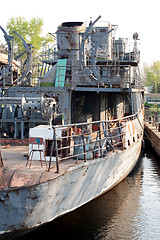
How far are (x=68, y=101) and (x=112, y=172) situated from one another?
14.2 feet

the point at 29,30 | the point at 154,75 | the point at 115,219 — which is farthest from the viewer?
the point at 154,75

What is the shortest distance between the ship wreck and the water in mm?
743

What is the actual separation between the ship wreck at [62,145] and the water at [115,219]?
29.2 inches

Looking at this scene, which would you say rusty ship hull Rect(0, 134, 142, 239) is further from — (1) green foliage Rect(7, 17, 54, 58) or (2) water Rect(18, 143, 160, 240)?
(1) green foliage Rect(7, 17, 54, 58)

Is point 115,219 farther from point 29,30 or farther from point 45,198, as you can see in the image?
point 29,30

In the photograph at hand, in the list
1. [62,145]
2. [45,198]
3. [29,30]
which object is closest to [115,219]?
[62,145]

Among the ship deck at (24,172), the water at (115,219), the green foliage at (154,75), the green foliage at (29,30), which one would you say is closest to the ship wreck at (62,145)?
the ship deck at (24,172)

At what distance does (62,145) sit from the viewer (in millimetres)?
10172

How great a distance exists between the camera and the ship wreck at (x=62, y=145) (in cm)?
787

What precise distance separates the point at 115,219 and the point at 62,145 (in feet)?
9.38

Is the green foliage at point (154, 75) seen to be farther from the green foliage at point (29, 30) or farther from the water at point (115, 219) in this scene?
the water at point (115, 219)

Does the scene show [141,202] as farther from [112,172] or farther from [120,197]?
[112,172]

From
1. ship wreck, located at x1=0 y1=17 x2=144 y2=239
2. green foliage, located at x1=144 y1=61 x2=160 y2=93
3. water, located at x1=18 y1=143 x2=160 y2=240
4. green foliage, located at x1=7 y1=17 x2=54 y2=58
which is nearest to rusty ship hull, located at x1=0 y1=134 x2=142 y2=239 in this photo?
ship wreck, located at x1=0 y1=17 x2=144 y2=239

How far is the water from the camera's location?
9617 millimetres
